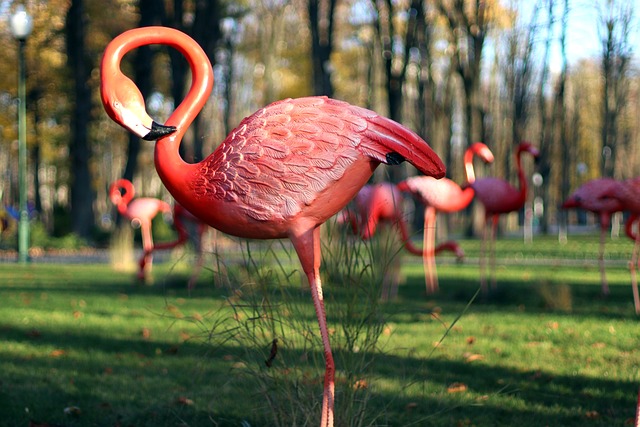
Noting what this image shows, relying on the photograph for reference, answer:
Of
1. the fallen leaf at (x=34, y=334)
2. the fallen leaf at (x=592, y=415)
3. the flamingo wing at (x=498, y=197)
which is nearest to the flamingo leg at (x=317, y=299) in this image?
the fallen leaf at (x=592, y=415)

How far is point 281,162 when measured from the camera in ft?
11.6

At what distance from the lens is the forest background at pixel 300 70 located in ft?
65.0

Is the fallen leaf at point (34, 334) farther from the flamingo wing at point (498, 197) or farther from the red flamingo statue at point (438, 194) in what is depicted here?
the flamingo wing at point (498, 197)

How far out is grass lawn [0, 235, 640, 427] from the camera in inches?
158

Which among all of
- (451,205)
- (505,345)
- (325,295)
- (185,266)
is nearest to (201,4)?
(185,266)

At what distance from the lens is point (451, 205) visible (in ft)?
36.7

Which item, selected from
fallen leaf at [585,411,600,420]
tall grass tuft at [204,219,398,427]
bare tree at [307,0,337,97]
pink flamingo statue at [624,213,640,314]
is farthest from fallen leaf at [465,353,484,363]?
bare tree at [307,0,337,97]

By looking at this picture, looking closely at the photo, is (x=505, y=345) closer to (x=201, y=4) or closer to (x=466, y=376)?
(x=466, y=376)

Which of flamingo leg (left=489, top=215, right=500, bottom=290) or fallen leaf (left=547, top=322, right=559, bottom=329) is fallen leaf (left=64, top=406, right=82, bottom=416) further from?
flamingo leg (left=489, top=215, right=500, bottom=290)

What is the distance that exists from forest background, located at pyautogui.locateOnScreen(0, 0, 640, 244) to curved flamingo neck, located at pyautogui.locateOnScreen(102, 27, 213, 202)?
45.9ft

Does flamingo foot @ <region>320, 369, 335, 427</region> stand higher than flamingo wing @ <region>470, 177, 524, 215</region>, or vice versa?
flamingo wing @ <region>470, 177, 524, 215</region>

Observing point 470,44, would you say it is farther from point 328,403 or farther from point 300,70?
point 328,403

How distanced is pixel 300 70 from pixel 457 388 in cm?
2834

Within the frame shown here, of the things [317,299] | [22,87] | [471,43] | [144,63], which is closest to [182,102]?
[317,299]
